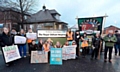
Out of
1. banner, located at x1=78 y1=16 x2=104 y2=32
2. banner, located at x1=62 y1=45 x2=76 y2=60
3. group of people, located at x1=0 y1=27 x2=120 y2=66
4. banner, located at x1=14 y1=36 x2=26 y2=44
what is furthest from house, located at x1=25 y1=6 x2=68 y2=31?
banner, located at x1=62 y1=45 x2=76 y2=60

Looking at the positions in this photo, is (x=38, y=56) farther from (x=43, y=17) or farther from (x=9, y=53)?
(x=43, y=17)

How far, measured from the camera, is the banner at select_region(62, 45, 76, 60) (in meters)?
5.23

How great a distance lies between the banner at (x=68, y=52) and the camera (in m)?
5.23

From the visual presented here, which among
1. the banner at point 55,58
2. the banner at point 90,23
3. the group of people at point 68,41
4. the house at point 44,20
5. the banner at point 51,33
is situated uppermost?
the house at point 44,20

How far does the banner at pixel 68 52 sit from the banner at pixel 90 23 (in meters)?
→ 1.84

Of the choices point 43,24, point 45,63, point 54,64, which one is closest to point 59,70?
point 54,64

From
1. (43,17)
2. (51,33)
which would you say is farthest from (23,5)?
(51,33)

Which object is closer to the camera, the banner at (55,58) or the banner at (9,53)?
the banner at (9,53)

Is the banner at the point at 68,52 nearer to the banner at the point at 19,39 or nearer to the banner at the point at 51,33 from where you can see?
the banner at the point at 51,33

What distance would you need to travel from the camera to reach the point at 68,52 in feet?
17.3

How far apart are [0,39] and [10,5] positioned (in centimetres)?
1867

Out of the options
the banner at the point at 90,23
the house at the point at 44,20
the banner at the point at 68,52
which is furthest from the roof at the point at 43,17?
the banner at the point at 68,52

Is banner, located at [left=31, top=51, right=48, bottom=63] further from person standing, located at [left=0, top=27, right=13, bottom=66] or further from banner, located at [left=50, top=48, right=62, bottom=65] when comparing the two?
person standing, located at [left=0, top=27, right=13, bottom=66]

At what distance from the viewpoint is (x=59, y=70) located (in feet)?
12.8
